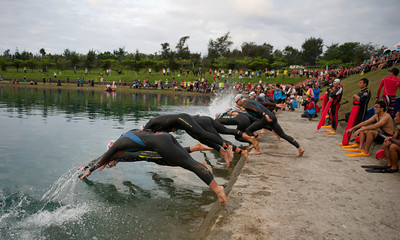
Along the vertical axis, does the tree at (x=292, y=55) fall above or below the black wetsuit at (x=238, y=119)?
above

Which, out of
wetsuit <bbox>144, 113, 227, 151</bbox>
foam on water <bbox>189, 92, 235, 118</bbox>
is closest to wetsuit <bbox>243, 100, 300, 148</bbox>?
wetsuit <bbox>144, 113, 227, 151</bbox>

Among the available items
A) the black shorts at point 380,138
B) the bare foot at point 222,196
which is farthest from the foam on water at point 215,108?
the bare foot at point 222,196

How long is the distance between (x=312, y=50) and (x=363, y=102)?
76.0m

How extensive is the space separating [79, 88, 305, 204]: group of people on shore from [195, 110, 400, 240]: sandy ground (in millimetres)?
461

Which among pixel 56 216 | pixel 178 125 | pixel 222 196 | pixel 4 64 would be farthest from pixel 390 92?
pixel 4 64

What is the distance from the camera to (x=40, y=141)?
28.3 ft

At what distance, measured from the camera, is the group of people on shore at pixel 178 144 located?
12.6ft

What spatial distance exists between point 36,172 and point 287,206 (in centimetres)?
542

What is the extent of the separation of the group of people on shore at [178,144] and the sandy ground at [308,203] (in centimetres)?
46

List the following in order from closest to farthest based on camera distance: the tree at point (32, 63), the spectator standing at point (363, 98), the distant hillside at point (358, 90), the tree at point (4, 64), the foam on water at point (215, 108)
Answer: the spectator standing at point (363, 98) → the distant hillside at point (358, 90) → the foam on water at point (215, 108) → the tree at point (4, 64) → the tree at point (32, 63)

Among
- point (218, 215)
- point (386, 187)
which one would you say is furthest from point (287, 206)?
point (386, 187)

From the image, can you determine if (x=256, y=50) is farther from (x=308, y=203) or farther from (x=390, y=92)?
(x=308, y=203)

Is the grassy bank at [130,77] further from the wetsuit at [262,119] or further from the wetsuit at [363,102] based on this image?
the wetsuit at [262,119]

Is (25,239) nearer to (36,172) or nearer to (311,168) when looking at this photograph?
(36,172)
